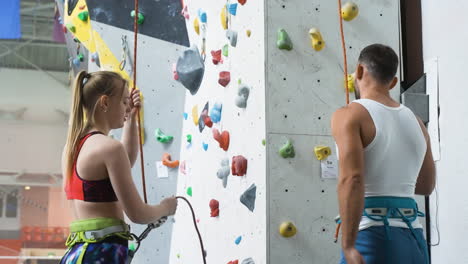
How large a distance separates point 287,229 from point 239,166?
0.41m

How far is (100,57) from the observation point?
474cm

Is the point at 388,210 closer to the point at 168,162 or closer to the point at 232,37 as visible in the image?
the point at 232,37

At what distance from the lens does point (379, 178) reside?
6.13 ft

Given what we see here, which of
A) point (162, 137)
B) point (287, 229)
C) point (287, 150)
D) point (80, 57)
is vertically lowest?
point (287, 229)

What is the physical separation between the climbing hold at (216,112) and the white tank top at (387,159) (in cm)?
152

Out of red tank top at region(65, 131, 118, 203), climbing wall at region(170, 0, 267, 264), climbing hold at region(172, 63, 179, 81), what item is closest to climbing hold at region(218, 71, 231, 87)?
climbing wall at region(170, 0, 267, 264)

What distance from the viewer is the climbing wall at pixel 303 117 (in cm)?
275

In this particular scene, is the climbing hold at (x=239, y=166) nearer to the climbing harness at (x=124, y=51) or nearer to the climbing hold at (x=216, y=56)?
the climbing hold at (x=216, y=56)

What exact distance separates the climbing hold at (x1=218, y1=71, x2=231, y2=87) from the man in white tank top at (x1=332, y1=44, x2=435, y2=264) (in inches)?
54.5

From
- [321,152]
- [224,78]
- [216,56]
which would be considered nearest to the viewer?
[321,152]

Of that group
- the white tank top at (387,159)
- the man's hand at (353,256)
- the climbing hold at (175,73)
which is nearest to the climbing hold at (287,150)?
the white tank top at (387,159)

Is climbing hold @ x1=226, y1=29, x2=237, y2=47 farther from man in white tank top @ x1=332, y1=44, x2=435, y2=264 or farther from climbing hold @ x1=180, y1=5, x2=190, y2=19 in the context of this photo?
man in white tank top @ x1=332, y1=44, x2=435, y2=264

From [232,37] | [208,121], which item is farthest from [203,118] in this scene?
[232,37]

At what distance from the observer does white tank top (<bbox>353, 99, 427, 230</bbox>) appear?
1865 mm
